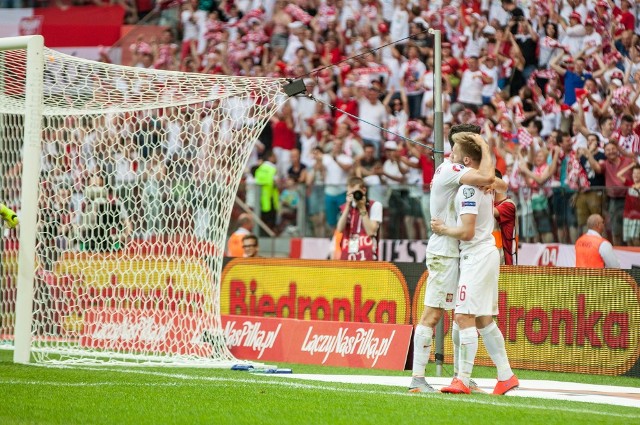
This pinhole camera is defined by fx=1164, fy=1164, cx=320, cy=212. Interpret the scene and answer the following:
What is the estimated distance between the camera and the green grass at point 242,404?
803 cm

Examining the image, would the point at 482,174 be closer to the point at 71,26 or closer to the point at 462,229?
the point at 462,229

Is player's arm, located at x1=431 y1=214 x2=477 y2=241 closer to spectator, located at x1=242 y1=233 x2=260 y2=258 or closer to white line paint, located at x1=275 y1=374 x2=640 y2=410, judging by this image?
white line paint, located at x1=275 y1=374 x2=640 y2=410

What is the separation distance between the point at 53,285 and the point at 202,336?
2.11m

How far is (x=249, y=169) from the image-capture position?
22547mm

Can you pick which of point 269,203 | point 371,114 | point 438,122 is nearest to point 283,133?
point 371,114

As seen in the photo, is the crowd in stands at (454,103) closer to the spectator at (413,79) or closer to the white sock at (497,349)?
the spectator at (413,79)

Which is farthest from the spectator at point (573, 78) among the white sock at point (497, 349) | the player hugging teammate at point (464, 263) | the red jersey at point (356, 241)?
the white sock at point (497, 349)

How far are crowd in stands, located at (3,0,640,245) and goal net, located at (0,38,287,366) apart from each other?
75.0 inches

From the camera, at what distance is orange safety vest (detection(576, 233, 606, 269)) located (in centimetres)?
1485

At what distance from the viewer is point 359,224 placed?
16.7 m

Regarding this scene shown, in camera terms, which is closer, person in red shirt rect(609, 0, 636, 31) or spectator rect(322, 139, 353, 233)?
person in red shirt rect(609, 0, 636, 31)

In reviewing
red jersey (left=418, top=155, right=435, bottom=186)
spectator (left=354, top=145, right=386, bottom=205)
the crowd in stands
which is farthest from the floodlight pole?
red jersey (left=418, top=155, right=435, bottom=186)

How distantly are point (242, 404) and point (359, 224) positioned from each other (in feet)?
26.5

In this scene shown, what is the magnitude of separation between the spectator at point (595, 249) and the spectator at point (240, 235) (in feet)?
18.2
